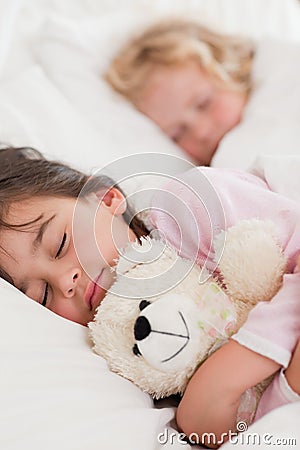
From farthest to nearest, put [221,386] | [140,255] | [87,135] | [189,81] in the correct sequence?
[189,81] → [87,135] → [140,255] → [221,386]

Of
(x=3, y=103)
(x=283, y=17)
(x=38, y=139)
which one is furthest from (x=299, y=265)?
(x=283, y=17)

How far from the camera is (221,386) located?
743mm

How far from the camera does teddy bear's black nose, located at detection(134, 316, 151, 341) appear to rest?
30.2 inches

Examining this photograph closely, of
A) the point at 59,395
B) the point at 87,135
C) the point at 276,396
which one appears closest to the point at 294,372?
the point at 276,396

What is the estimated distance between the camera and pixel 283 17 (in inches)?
70.8

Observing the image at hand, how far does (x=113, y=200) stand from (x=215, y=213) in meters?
0.17

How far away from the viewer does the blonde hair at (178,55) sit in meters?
1.64

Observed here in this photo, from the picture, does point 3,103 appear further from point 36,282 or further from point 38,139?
point 36,282

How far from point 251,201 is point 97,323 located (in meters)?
0.25

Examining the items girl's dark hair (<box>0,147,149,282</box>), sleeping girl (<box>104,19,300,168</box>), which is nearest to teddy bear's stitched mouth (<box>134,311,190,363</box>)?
girl's dark hair (<box>0,147,149,282</box>)

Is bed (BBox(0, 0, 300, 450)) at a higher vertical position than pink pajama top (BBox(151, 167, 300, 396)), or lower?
lower

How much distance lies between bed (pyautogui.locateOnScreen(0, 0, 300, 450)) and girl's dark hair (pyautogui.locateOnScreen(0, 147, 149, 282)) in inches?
1.9

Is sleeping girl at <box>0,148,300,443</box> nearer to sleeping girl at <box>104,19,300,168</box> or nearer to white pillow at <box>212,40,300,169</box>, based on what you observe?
white pillow at <box>212,40,300,169</box>

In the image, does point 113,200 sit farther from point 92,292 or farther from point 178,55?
point 178,55
